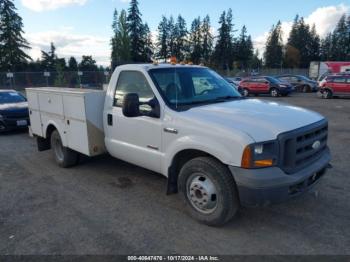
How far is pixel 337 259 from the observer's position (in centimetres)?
312

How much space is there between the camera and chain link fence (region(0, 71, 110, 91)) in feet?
98.0

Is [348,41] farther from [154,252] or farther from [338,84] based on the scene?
[154,252]

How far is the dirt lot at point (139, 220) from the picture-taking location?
341 cm

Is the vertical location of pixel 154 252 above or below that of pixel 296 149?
below

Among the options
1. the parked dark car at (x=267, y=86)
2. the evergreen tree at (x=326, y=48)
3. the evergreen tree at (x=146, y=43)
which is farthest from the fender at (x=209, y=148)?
the evergreen tree at (x=326, y=48)

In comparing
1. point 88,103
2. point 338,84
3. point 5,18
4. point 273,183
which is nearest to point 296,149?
point 273,183

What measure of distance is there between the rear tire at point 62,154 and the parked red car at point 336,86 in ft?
66.3

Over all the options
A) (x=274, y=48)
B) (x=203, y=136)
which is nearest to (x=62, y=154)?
(x=203, y=136)

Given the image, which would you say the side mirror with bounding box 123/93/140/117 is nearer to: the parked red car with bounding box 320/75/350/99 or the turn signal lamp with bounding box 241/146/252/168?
the turn signal lamp with bounding box 241/146/252/168

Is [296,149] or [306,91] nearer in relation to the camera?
[296,149]

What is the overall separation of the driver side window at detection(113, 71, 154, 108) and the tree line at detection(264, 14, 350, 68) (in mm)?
98658

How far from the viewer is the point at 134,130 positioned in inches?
182

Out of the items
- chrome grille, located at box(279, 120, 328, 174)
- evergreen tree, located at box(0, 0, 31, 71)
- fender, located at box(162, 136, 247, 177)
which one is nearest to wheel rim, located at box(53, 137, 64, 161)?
fender, located at box(162, 136, 247, 177)

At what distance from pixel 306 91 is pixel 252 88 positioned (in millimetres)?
6121
